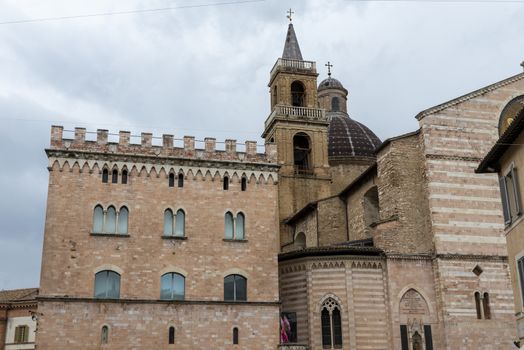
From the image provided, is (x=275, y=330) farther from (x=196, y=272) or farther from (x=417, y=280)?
(x=417, y=280)

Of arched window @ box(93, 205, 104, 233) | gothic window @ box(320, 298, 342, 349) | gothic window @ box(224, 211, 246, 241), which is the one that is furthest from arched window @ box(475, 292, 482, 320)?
arched window @ box(93, 205, 104, 233)

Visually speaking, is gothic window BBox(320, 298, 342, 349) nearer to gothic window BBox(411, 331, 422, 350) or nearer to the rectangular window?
gothic window BBox(411, 331, 422, 350)

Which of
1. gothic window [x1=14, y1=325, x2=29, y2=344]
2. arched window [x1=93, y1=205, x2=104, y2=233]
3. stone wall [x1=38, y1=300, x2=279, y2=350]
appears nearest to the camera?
stone wall [x1=38, y1=300, x2=279, y2=350]

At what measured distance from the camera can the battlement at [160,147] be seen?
2791 cm

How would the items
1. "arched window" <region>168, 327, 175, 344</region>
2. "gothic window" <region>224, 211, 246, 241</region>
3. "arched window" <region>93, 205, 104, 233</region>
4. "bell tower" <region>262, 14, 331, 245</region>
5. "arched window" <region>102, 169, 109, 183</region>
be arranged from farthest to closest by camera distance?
"bell tower" <region>262, 14, 331, 245</region> < "gothic window" <region>224, 211, 246, 241</region> < "arched window" <region>102, 169, 109, 183</region> < "arched window" <region>93, 205, 104, 233</region> < "arched window" <region>168, 327, 175, 344</region>

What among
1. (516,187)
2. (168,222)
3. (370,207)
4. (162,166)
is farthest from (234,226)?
(516,187)

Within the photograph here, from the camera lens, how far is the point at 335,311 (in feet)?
93.1

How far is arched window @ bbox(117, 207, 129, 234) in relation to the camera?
2749cm

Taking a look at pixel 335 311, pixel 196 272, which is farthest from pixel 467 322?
pixel 196 272

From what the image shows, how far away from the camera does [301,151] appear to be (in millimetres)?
43906

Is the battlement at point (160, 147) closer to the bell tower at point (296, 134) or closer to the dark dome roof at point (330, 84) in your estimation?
the bell tower at point (296, 134)

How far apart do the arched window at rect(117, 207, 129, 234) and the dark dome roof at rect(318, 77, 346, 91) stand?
100 feet

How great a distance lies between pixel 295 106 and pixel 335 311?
18175 mm

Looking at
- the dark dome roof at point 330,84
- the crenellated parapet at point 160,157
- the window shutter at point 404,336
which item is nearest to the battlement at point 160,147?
the crenellated parapet at point 160,157
